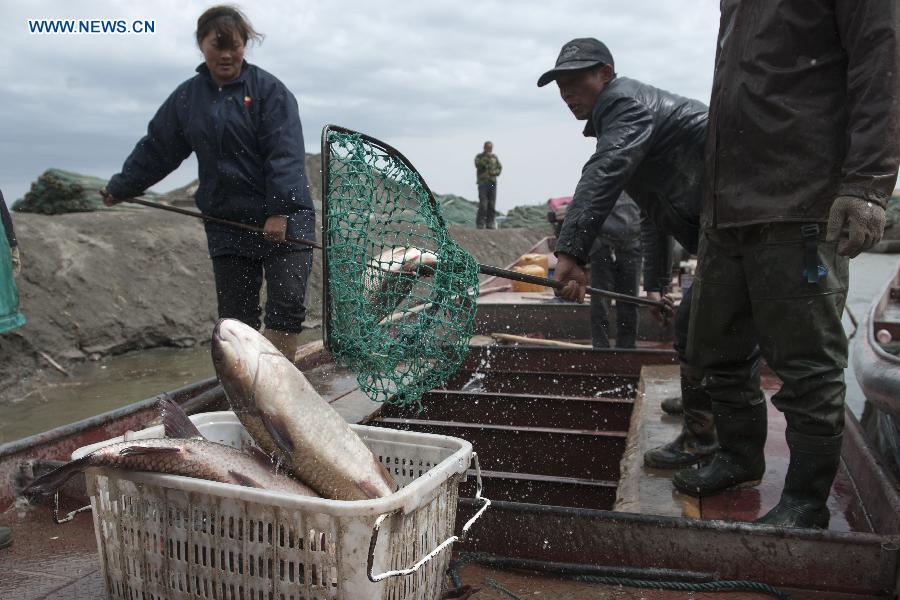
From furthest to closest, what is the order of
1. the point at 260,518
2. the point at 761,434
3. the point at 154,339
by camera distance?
the point at 154,339 → the point at 761,434 → the point at 260,518

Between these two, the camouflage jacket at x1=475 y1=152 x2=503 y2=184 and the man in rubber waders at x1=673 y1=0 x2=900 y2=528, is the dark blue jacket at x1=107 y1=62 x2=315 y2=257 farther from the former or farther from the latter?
the camouflage jacket at x1=475 y1=152 x2=503 y2=184

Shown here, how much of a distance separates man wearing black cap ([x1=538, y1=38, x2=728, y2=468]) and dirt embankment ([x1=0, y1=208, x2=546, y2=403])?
6352mm

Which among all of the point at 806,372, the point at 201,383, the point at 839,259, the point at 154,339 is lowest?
the point at 154,339

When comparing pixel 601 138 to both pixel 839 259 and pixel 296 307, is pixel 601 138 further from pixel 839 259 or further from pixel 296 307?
pixel 296 307

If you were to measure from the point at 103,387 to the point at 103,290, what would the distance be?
8.00 ft

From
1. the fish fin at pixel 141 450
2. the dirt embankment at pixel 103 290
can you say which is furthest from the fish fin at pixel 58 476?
the dirt embankment at pixel 103 290

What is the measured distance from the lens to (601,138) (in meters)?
3.76

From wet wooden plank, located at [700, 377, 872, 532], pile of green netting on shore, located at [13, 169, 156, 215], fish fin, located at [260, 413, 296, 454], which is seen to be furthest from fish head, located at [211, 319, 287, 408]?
pile of green netting on shore, located at [13, 169, 156, 215]

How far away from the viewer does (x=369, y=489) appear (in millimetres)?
2367

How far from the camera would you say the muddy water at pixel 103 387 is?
7.94 metres

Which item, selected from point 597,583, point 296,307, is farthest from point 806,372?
point 296,307

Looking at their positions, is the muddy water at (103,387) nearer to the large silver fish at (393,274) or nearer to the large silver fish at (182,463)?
the large silver fish at (393,274)

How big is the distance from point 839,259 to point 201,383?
12.4 feet

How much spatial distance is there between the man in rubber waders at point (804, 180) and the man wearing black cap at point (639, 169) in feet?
2.26
